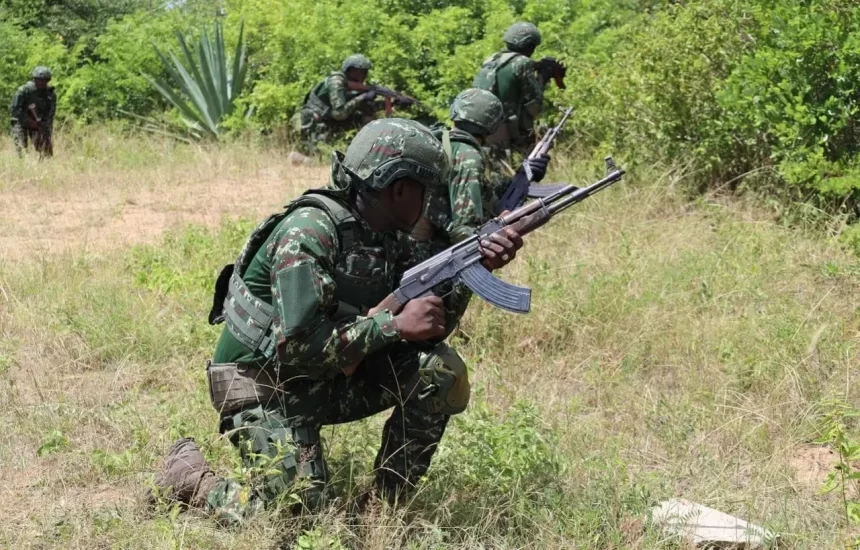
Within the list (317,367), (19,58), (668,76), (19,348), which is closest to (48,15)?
(19,58)

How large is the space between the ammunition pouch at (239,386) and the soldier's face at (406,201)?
65 centimetres

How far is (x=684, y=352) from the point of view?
17.9 ft

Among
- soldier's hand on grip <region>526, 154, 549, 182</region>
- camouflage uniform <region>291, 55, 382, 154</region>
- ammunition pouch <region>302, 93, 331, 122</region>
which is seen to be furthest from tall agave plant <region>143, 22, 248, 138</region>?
soldier's hand on grip <region>526, 154, 549, 182</region>

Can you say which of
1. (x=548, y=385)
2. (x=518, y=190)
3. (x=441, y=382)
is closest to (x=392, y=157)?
(x=441, y=382)

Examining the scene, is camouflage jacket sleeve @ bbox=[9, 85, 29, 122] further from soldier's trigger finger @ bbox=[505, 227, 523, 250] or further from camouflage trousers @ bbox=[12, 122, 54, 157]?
soldier's trigger finger @ bbox=[505, 227, 523, 250]

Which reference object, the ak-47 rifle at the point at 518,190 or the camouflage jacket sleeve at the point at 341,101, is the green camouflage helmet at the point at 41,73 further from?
the ak-47 rifle at the point at 518,190

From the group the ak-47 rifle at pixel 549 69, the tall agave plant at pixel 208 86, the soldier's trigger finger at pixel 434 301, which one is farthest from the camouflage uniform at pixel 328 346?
the tall agave plant at pixel 208 86

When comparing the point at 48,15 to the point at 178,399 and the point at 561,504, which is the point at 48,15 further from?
the point at 561,504

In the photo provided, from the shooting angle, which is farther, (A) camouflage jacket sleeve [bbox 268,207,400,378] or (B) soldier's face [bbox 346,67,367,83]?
(B) soldier's face [bbox 346,67,367,83]

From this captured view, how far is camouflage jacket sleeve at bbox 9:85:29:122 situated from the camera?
503 inches

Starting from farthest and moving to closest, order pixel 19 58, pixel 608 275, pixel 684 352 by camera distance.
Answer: pixel 19 58 < pixel 608 275 < pixel 684 352

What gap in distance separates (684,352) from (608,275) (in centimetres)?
99

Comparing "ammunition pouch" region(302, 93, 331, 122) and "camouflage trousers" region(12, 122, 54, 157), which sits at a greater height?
"ammunition pouch" region(302, 93, 331, 122)

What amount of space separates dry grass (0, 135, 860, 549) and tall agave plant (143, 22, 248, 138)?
5082 mm
